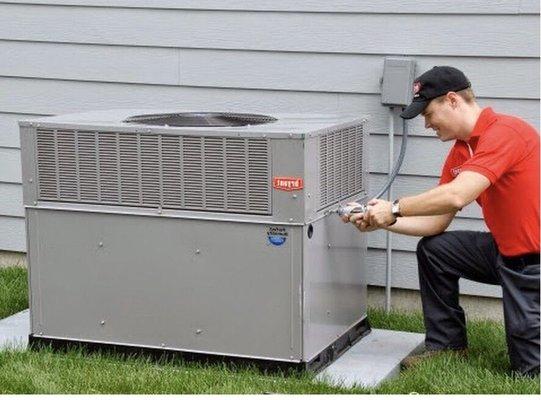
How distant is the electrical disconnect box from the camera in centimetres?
579

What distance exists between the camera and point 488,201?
4.99 metres

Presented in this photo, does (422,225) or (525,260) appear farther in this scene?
(422,225)

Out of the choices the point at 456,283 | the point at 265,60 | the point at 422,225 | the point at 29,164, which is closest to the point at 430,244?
the point at 422,225

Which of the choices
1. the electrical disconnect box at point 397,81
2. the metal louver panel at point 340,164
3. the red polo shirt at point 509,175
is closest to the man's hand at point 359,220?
the metal louver panel at point 340,164

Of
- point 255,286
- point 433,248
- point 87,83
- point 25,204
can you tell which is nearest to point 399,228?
point 433,248

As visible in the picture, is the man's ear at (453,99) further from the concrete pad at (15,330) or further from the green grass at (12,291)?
the green grass at (12,291)

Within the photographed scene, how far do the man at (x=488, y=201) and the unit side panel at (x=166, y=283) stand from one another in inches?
19.4

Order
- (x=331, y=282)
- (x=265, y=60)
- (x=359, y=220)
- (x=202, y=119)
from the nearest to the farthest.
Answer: (x=359, y=220) < (x=331, y=282) < (x=202, y=119) < (x=265, y=60)

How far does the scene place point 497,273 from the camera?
5.13m

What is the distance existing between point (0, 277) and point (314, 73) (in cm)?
204

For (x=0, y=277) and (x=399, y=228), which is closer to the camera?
(x=399, y=228)

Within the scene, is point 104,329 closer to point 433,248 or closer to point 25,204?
point 25,204

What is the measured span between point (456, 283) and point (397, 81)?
41.9 inches

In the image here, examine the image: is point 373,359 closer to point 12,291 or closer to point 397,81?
point 397,81
